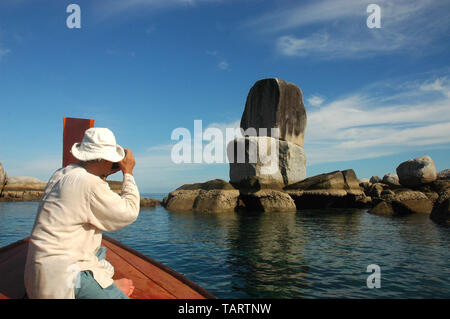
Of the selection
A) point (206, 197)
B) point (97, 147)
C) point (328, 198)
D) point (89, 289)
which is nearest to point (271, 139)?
point (328, 198)

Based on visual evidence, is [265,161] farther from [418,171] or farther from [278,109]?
[418,171]

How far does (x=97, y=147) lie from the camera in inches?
103

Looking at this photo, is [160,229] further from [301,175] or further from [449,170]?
[449,170]

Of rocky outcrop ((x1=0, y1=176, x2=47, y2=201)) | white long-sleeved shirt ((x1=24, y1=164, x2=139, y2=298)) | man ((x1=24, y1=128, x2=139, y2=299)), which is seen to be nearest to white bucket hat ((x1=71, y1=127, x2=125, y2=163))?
man ((x1=24, y1=128, x2=139, y2=299))

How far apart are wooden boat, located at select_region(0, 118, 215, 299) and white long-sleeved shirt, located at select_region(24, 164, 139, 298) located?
42.3 inches

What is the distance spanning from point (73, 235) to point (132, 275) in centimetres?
180

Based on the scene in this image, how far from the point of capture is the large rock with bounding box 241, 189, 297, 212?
22.3 metres

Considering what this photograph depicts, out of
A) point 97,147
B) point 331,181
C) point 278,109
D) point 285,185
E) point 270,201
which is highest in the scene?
point 278,109

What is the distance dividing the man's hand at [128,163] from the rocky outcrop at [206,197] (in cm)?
1966

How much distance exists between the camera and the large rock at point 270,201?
2233 centimetres

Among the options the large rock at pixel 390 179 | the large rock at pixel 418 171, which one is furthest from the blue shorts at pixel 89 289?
the large rock at pixel 390 179

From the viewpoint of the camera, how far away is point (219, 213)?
71.0 ft
